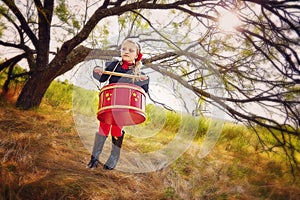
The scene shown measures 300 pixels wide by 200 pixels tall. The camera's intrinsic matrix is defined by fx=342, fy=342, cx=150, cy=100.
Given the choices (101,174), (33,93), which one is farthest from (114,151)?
(33,93)

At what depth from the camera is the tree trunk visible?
523 centimetres

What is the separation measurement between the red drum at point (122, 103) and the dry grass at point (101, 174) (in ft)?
3.01

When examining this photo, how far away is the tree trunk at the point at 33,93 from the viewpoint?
206 inches

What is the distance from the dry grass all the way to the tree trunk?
31cm

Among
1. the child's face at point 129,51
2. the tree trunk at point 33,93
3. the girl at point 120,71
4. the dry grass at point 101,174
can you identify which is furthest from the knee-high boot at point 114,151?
the tree trunk at point 33,93

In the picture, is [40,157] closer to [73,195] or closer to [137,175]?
[73,195]

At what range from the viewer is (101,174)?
338 cm

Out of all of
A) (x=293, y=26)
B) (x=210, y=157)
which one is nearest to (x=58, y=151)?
(x=210, y=157)

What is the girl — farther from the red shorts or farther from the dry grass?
the dry grass

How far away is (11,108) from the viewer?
16.8 feet

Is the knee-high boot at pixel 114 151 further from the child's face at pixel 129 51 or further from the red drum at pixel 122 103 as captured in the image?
the child's face at pixel 129 51

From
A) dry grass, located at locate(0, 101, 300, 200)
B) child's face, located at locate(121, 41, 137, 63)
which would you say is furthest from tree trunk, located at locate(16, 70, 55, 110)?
child's face, located at locate(121, 41, 137, 63)

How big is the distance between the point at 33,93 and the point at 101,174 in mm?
2461

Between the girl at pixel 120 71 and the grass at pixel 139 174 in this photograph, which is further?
the grass at pixel 139 174
